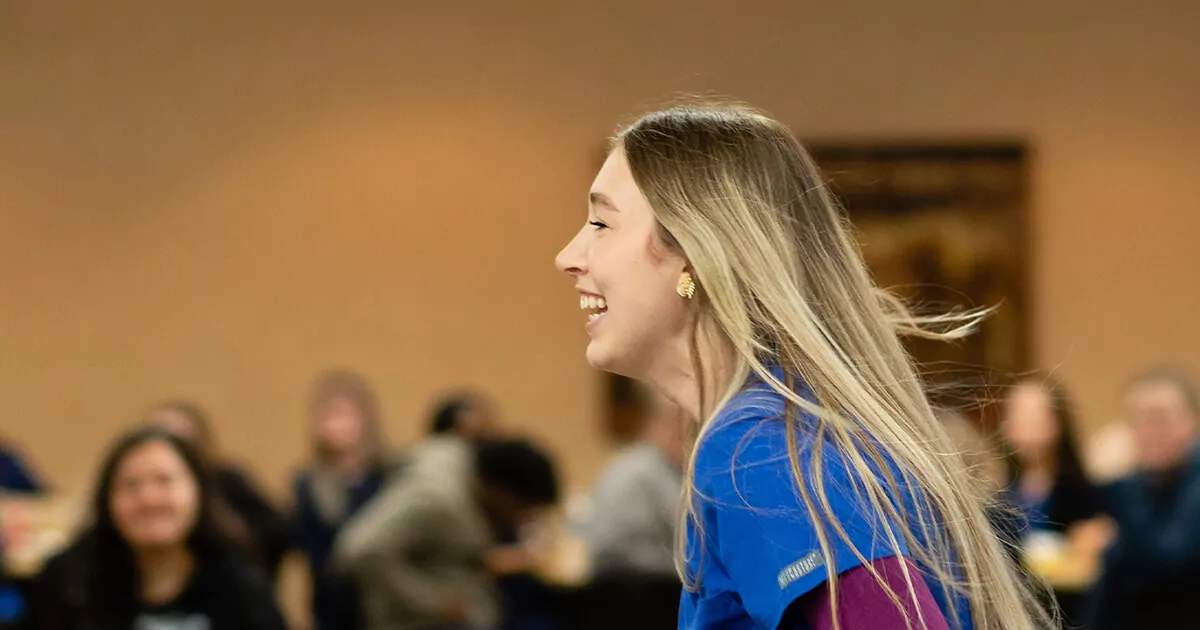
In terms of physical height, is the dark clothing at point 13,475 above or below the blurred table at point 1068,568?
Answer: above

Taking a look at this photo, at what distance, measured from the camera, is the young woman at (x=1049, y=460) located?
6.48 m

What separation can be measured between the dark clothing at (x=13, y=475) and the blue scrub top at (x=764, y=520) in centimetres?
761

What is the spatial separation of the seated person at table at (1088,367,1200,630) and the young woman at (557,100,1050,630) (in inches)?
161

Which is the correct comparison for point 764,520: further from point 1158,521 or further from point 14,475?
point 14,475

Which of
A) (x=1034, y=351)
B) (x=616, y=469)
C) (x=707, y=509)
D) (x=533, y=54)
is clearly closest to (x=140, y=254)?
(x=533, y=54)

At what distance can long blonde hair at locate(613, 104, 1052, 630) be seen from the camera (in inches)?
53.9

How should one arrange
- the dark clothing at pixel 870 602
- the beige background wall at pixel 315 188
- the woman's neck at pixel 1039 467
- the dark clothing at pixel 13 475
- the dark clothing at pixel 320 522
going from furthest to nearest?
Result: the beige background wall at pixel 315 188
the dark clothing at pixel 13 475
the woman's neck at pixel 1039 467
the dark clothing at pixel 320 522
the dark clothing at pixel 870 602

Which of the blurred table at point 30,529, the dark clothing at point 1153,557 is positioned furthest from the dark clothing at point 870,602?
the blurred table at point 30,529

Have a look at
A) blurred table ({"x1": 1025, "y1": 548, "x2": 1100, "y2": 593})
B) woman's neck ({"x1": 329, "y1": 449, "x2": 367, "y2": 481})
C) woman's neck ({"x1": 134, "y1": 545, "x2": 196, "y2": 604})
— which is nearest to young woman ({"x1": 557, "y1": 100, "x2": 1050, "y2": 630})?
woman's neck ({"x1": 134, "y1": 545, "x2": 196, "y2": 604})

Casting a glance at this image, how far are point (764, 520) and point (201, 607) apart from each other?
3.11 metres

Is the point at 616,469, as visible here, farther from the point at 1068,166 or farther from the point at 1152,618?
the point at 1068,166

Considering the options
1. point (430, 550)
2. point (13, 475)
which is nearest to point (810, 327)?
point (430, 550)

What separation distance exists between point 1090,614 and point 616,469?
1891 mm

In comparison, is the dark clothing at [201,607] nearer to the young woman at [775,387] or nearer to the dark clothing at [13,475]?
the young woman at [775,387]
